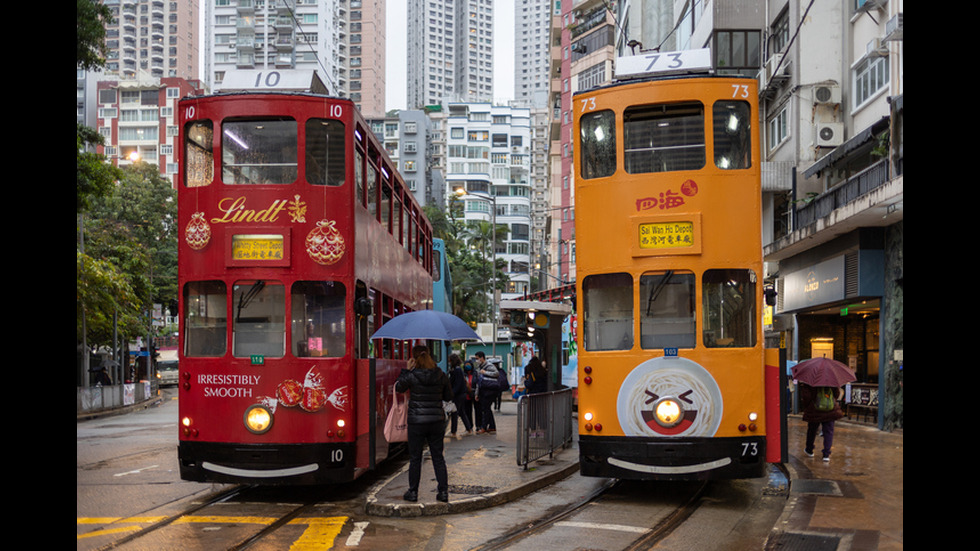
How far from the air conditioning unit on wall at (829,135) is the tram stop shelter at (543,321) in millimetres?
8580

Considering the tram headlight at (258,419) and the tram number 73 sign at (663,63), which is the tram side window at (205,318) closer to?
the tram headlight at (258,419)

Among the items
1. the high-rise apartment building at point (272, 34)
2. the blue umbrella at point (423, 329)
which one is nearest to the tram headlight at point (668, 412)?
the blue umbrella at point (423, 329)

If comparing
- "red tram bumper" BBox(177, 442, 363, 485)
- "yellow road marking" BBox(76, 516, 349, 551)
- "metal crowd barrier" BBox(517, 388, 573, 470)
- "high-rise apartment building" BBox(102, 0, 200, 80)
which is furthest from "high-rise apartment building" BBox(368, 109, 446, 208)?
"yellow road marking" BBox(76, 516, 349, 551)

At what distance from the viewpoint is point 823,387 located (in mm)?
14242

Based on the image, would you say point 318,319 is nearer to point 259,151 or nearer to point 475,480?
point 259,151

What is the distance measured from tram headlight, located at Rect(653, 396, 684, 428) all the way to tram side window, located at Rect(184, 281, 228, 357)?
5072 mm

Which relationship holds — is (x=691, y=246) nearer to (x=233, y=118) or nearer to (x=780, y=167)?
(x=233, y=118)

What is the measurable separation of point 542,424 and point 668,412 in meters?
4.05

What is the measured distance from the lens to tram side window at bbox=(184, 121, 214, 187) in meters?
11.0

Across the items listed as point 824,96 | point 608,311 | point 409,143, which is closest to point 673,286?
point 608,311

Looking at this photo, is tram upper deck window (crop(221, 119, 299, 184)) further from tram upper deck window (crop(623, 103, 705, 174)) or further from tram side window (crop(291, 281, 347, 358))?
tram upper deck window (crop(623, 103, 705, 174))

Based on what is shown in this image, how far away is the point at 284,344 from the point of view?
10.8 meters

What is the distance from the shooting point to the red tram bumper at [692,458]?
34.3 feet
